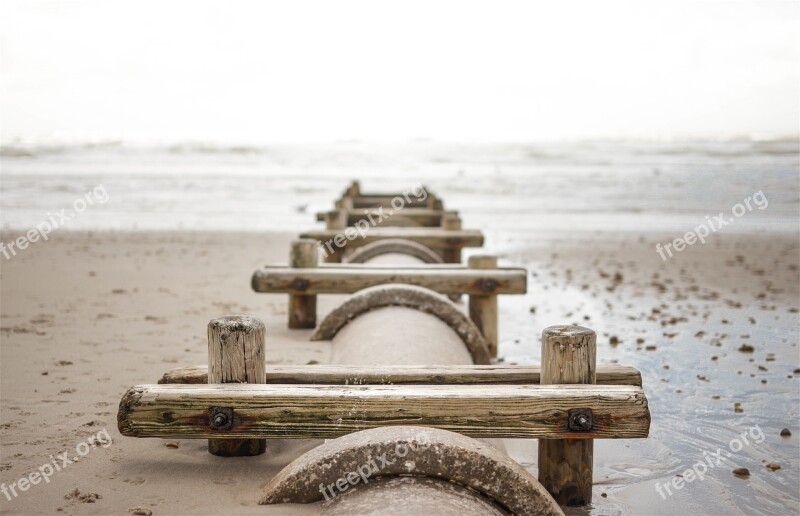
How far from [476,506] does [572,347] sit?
1.02 metres

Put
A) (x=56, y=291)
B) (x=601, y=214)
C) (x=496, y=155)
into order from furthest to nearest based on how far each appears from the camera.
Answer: (x=496, y=155) → (x=601, y=214) → (x=56, y=291)

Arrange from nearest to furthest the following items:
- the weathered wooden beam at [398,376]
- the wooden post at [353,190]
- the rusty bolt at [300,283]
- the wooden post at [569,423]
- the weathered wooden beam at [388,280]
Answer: the wooden post at [569,423]
the weathered wooden beam at [398,376]
the weathered wooden beam at [388,280]
the rusty bolt at [300,283]
the wooden post at [353,190]

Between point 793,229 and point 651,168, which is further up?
point 651,168

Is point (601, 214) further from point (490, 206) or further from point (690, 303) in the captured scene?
point (690, 303)

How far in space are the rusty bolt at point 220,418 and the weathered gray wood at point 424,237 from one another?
5706 mm

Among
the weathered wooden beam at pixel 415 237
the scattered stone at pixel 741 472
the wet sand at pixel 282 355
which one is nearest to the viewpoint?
the wet sand at pixel 282 355

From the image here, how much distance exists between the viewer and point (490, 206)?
2533cm

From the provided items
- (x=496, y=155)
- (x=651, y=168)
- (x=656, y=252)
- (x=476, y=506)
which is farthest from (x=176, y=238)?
(x=496, y=155)

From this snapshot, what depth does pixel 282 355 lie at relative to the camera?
6.09 meters

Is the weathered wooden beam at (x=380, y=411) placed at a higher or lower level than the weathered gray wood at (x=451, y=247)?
lower

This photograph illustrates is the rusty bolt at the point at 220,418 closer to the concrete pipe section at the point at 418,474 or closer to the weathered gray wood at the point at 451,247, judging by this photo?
the concrete pipe section at the point at 418,474

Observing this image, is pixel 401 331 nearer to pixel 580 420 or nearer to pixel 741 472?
pixel 580 420

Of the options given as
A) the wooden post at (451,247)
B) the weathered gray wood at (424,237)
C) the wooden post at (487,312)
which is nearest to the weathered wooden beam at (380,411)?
the wooden post at (487,312)

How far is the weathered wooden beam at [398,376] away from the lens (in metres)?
3.79
